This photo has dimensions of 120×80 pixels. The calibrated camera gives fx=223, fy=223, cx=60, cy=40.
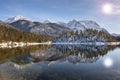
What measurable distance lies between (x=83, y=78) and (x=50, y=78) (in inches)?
229

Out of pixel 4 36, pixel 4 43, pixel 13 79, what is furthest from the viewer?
pixel 4 36

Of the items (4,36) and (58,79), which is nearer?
(58,79)

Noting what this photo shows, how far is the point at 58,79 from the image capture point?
3791 centimetres

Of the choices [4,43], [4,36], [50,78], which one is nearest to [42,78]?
[50,78]

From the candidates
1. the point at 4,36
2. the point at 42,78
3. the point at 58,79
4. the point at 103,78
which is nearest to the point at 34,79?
the point at 42,78

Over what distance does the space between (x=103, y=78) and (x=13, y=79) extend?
50.9ft

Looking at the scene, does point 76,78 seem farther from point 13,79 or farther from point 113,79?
point 13,79

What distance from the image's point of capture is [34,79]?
3747 centimetres

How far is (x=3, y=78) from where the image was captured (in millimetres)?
37844

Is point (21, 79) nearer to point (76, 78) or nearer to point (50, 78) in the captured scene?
point (50, 78)

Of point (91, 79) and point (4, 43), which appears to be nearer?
point (91, 79)

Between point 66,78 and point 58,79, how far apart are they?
1813 mm

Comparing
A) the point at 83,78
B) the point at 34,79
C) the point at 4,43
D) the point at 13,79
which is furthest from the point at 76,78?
the point at 4,43

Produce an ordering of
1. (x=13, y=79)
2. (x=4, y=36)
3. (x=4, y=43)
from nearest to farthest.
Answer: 1. (x=13, y=79)
2. (x=4, y=43)
3. (x=4, y=36)
